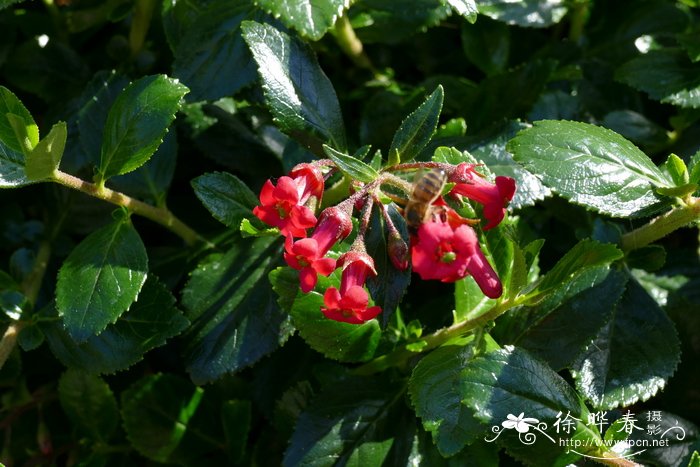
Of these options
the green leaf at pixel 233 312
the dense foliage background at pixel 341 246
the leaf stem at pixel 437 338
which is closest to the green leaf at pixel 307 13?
the dense foliage background at pixel 341 246

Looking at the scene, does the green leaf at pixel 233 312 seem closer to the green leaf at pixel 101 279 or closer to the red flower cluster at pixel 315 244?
the green leaf at pixel 101 279

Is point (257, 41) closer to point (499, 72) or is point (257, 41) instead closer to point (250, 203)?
point (250, 203)

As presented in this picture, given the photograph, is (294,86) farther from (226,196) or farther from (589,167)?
(589,167)

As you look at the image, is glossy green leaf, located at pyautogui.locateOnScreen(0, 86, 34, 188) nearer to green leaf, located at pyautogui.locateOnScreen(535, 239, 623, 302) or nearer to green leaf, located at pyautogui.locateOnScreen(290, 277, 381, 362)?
green leaf, located at pyautogui.locateOnScreen(290, 277, 381, 362)

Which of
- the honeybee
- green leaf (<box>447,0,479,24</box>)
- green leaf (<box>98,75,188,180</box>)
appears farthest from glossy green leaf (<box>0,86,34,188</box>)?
green leaf (<box>447,0,479,24</box>)

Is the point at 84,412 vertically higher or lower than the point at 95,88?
lower

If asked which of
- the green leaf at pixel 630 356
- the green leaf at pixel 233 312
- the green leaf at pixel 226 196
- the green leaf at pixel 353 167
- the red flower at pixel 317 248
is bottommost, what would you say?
the green leaf at pixel 630 356

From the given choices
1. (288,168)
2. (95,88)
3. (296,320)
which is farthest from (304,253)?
(95,88)
